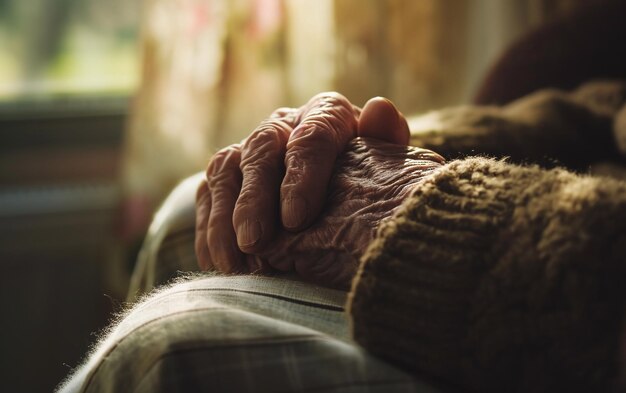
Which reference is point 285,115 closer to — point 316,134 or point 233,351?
point 316,134

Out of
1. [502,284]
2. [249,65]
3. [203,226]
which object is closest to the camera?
[502,284]

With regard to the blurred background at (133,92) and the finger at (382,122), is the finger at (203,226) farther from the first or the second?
the blurred background at (133,92)

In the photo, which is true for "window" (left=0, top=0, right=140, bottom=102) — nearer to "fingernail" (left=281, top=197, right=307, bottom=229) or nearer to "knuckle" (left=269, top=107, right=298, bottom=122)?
"knuckle" (left=269, top=107, right=298, bottom=122)

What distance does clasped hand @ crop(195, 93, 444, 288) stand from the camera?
0.52 m

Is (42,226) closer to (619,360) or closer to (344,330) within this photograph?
(344,330)

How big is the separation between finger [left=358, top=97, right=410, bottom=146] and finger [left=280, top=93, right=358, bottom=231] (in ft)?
0.06

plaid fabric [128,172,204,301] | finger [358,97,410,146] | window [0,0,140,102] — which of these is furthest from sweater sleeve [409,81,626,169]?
window [0,0,140,102]

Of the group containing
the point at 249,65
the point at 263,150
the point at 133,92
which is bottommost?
the point at 133,92

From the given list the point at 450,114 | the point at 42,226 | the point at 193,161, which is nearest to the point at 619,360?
the point at 450,114

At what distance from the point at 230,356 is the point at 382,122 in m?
0.30

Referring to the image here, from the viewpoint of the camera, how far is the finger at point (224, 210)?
0.58 m

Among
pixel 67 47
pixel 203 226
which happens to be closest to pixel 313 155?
pixel 203 226

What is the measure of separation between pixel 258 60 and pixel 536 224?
4.43 ft

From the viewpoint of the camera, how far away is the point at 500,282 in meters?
0.36
